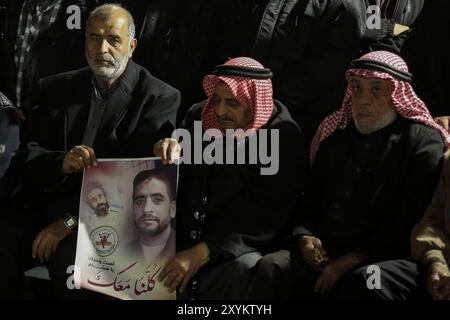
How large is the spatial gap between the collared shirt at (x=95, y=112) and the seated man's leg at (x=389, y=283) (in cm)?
177

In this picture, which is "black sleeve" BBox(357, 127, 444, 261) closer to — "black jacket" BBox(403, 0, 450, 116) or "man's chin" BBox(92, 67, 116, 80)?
"black jacket" BBox(403, 0, 450, 116)

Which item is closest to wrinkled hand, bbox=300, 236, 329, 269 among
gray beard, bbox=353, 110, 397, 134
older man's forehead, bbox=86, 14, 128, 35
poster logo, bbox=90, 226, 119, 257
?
gray beard, bbox=353, 110, 397, 134

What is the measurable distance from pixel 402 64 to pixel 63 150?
2019 millimetres

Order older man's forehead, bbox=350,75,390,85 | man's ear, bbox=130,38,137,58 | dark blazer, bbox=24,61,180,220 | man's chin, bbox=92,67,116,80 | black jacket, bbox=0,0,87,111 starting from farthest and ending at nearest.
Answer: black jacket, bbox=0,0,87,111 → man's ear, bbox=130,38,137,58 → man's chin, bbox=92,67,116,80 → dark blazer, bbox=24,61,180,220 → older man's forehead, bbox=350,75,390,85

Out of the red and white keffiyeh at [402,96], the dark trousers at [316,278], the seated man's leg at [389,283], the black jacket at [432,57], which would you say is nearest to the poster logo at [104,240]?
the dark trousers at [316,278]

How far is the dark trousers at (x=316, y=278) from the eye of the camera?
169 inches

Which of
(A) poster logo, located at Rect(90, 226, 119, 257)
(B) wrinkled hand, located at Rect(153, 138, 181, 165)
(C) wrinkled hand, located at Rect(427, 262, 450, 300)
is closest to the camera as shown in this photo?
(C) wrinkled hand, located at Rect(427, 262, 450, 300)

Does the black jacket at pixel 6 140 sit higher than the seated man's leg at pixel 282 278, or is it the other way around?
the black jacket at pixel 6 140

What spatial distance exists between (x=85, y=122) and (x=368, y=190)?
1.73 m

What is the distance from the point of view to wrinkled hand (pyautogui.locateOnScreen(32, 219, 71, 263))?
4.89m

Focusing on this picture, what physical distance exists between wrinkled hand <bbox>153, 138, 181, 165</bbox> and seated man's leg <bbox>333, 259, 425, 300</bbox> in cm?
114

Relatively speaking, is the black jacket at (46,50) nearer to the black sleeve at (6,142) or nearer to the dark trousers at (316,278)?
the black sleeve at (6,142)

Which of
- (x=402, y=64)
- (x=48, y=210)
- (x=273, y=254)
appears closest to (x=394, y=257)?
(x=273, y=254)
